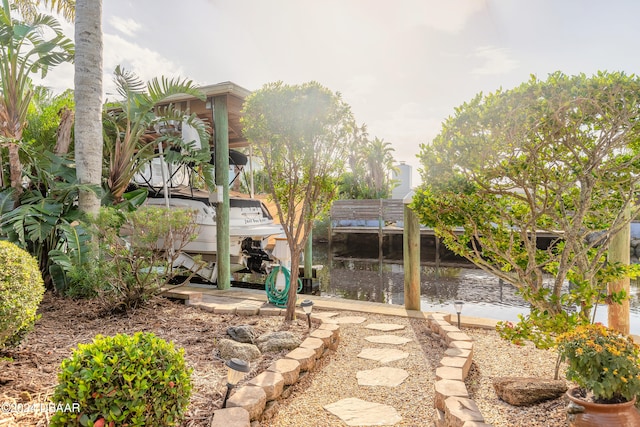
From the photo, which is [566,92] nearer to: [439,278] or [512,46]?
[512,46]

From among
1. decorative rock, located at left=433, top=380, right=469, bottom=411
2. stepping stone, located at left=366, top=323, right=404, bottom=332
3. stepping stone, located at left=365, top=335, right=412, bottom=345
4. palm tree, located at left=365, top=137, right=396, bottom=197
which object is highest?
palm tree, located at left=365, top=137, right=396, bottom=197

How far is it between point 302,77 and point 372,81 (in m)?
1.10

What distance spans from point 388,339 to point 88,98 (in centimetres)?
511

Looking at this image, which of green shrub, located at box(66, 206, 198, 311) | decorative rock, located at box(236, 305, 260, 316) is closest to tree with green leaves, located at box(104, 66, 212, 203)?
green shrub, located at box(66, 206, 198, 311)

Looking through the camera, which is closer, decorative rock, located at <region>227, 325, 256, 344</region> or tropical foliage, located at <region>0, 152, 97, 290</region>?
decorative rock, located at <region>227, 325, 256, 344</region>

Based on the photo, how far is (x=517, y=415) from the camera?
2.53 meters

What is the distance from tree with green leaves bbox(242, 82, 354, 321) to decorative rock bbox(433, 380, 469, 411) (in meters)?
2.20

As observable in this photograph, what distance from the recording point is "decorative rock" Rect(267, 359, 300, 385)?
3.03 meters

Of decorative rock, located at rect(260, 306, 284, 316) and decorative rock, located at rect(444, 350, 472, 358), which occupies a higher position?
decorative rock, located at rect(260, 306, 284, 316)

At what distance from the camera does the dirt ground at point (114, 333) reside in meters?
2.47

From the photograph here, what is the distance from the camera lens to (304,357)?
336 centimetres

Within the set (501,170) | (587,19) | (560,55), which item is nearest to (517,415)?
(501,170)

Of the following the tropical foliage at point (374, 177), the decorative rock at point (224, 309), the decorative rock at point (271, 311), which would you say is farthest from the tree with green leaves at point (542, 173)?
the tropical foliage at point (374, 177)

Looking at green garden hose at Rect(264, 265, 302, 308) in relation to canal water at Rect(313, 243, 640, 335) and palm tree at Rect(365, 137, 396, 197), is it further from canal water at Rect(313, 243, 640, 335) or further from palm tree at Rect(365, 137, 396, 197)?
palm tree at Rect(365, 137, 396, 197)
